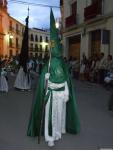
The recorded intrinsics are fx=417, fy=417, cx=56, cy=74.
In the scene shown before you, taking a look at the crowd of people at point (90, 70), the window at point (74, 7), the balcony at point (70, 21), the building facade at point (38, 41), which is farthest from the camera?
the building facade at point (38, 41)

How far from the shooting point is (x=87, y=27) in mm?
27938

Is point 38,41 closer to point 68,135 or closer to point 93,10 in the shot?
point 93,10

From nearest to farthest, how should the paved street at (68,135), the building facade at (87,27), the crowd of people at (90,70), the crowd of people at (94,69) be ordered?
1. the paved street at (68,135)
2. the crowd of people at (90,70)
3. the crowd of people at (94,69)
4. the building facade at (87,27)

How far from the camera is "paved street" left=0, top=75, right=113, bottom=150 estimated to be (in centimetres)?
745

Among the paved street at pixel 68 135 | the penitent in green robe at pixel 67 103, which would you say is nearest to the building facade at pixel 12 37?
the paved street at pixel 68 135

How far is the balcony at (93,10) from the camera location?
25391mm

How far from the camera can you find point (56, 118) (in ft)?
25.1

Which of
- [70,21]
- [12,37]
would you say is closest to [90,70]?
[70,21]

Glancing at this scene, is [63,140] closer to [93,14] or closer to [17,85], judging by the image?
[17,85]

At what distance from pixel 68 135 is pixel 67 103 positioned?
645 mm

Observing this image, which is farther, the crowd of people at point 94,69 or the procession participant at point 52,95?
the crowd of people at point 94,69

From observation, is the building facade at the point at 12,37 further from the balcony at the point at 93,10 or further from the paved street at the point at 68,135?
the paved street at the point at 68,135

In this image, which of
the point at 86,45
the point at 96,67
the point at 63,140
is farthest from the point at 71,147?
the point at 86,45

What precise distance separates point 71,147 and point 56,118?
2.05ft
